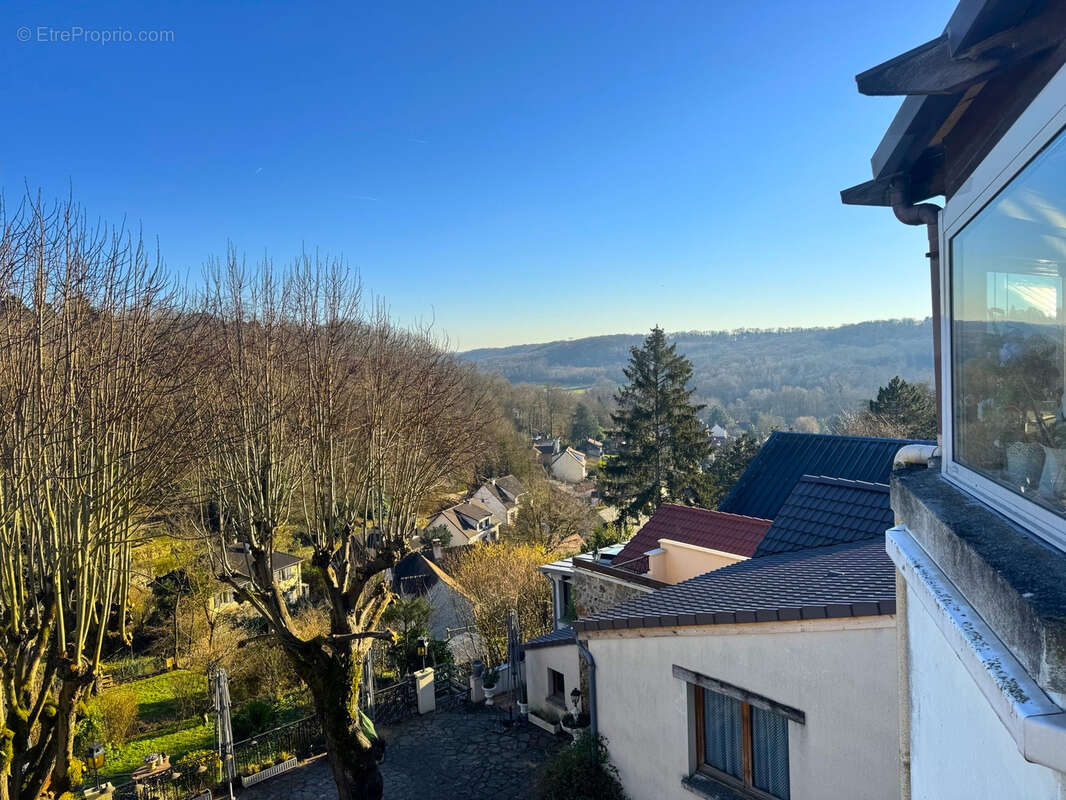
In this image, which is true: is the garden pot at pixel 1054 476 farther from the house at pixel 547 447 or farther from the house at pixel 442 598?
the house at pixel 547 447

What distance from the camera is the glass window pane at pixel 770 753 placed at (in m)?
4.89

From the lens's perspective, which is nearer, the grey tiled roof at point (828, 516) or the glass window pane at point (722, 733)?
the glass window pane at point (722, 733)

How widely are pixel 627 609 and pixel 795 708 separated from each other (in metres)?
2.49

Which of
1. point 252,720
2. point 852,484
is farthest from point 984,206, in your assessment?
point 252,720

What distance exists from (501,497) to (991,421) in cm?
4402

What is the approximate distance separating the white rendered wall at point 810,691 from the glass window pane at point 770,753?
0.53 feet

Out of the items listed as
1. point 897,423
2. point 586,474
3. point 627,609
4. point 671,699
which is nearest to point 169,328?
point 627,609

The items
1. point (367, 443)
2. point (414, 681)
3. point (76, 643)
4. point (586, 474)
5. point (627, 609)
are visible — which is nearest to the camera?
point (76, 643)

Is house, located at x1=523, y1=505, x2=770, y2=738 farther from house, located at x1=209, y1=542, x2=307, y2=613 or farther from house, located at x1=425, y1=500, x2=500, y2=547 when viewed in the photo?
house, located at x1=425, y1=500, x2=500, y2=547

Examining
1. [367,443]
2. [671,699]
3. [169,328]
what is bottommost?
[671,699]

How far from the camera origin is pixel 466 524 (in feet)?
127

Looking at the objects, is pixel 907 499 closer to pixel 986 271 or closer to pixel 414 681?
pixel 986 271

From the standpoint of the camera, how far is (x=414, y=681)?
42.7 ft

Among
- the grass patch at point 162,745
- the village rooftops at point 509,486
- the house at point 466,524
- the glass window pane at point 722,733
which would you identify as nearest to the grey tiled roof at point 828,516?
the glass window pane at point 722,733
